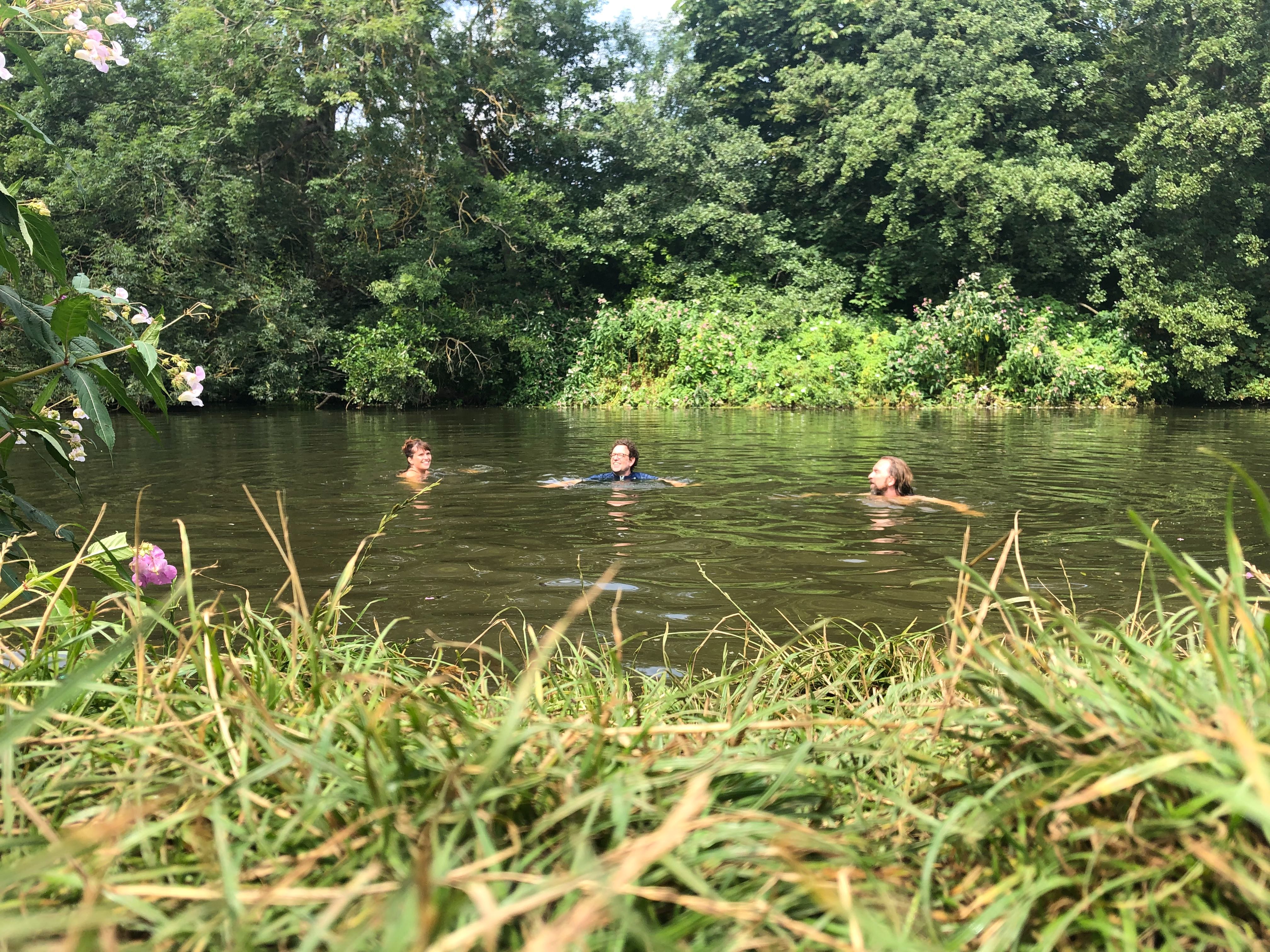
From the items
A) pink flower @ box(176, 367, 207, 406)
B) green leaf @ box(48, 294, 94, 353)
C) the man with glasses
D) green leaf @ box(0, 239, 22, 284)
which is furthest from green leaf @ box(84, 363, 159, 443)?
the man with glasses

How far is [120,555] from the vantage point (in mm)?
2490

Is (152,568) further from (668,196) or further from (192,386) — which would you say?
(668,196)

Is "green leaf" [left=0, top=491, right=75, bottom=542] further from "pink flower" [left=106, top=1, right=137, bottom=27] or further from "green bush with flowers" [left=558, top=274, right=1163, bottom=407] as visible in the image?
"green bush with flowers" [left=558, top=274, right=1163, bottom=407]

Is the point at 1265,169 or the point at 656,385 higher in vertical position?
the point at 1265,169

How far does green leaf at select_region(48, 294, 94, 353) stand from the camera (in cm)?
201

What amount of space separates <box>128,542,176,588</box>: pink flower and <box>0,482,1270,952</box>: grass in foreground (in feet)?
2.09

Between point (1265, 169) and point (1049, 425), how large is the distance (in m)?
13.0

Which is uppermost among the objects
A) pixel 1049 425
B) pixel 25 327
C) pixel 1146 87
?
pixel 1146 87

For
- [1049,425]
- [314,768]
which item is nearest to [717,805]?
[314,768]

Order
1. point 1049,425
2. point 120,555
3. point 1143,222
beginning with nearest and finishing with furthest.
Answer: point 120,555 → point 1049,425 → point 1143,222

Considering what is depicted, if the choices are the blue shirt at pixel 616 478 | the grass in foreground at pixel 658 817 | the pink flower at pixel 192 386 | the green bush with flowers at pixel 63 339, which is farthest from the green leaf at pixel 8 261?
the blue shirt at pixel 616 478

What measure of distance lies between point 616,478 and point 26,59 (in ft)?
26.8

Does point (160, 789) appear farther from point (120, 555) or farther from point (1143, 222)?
point (1143, 222)

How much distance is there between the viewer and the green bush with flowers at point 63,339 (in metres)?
2.08
